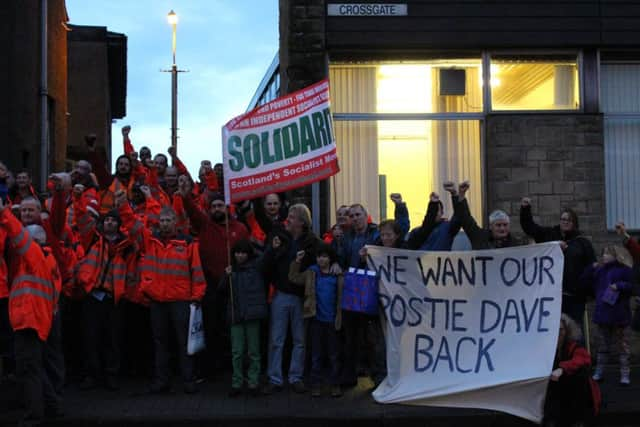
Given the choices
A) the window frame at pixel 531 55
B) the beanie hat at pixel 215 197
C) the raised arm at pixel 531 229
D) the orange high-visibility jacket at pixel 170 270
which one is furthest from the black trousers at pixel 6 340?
the window frame at pixel 531 55

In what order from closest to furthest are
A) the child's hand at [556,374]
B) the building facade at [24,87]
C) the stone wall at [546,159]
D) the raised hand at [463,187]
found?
the child's hand at [556,374]
the raised hand at [463,187]
the stone wall at [546,159]
the building facade at [24,87]

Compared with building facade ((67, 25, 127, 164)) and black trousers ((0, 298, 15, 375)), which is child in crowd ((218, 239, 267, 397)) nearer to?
black trousers ((0, 298, 15, 375))

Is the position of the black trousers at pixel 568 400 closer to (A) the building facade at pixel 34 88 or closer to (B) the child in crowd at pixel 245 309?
(B) the child in crowd at pixel 245 309

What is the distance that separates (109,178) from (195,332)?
3188 millimetres

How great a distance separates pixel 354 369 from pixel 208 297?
1.85 m

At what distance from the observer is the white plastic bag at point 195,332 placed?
8930 millimetres

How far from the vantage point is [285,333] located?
9156mm

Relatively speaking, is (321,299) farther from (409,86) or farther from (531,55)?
(531,55)

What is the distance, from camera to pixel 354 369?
363 inches

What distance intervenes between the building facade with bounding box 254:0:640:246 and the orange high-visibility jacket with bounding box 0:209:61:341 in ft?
15.3

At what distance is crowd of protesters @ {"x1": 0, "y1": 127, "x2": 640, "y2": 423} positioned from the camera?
9.02 metres

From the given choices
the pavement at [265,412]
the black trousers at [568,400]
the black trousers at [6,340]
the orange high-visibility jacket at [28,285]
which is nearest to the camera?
the black trousers at [568,400]

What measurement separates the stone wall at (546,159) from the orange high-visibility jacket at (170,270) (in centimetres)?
467

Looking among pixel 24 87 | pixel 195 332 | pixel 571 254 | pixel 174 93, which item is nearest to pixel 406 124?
pixel 571 254
